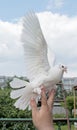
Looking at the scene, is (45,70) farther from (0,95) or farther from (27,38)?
(0,95)

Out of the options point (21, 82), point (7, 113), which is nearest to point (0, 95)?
point (7, 113)

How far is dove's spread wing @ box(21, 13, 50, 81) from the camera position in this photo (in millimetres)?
1135

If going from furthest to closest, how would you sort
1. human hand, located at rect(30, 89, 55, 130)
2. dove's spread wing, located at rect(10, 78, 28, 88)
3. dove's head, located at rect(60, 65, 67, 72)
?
1. dove's spread wing, located at rect(10, 78, 28, 88)
2. dove's head, located at rect(60, 65, 67, 72)
3. human hand, located at rect(30, 89, 55, 130)

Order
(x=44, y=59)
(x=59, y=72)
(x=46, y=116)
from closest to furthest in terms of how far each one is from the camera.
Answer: (x=46, y=116), (x=59, y=72), (x=44, y=59)

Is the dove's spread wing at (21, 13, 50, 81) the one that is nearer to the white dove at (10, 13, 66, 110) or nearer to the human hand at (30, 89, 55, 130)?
the white dove at (10, 13, 66, 110)

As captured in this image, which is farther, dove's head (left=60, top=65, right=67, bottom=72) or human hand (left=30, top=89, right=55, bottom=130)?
dove's head (left=60, top=65, right=67, bottom=72)

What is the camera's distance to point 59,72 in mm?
1062

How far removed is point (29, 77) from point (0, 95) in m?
4.89

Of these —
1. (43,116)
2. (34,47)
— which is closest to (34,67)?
(34,47)

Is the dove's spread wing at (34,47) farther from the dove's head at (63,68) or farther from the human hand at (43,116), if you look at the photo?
the human hand at (43,116)

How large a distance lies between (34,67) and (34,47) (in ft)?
0.23

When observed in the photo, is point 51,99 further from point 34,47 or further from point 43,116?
point 34,47

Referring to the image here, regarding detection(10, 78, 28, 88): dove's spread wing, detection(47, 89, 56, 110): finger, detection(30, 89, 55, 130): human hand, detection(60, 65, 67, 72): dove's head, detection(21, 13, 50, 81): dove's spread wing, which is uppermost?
detection(21, 13, 50, 81): dove's spread wing

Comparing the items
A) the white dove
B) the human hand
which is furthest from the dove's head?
the human hand
